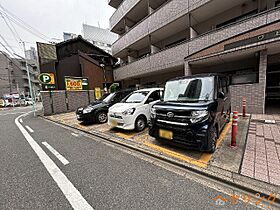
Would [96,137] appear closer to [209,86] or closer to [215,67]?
[209,86]

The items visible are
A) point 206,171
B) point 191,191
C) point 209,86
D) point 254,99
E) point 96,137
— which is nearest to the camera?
point 191,191

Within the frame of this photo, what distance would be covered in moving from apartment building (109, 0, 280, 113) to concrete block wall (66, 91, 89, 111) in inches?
198

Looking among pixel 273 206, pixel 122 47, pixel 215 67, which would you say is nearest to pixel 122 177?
pixel 273 206

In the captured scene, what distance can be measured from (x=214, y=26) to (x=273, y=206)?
998cm

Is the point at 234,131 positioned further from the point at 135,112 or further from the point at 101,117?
the point at 101,117

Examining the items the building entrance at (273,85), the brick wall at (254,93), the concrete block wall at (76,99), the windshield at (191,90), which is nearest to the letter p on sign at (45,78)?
the concrete block wall at (76,99)

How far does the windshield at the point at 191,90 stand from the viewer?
333 centimetres

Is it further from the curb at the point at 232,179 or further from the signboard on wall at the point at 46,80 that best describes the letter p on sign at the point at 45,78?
the curb at the point at 232,179

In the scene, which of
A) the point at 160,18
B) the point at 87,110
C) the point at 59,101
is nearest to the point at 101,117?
the point at 87,110

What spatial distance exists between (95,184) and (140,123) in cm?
286

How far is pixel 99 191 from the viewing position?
7.02ft

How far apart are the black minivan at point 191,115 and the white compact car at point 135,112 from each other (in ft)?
3.97

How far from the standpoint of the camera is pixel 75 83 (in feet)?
38.2

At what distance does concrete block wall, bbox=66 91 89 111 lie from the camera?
11639 millimetres
